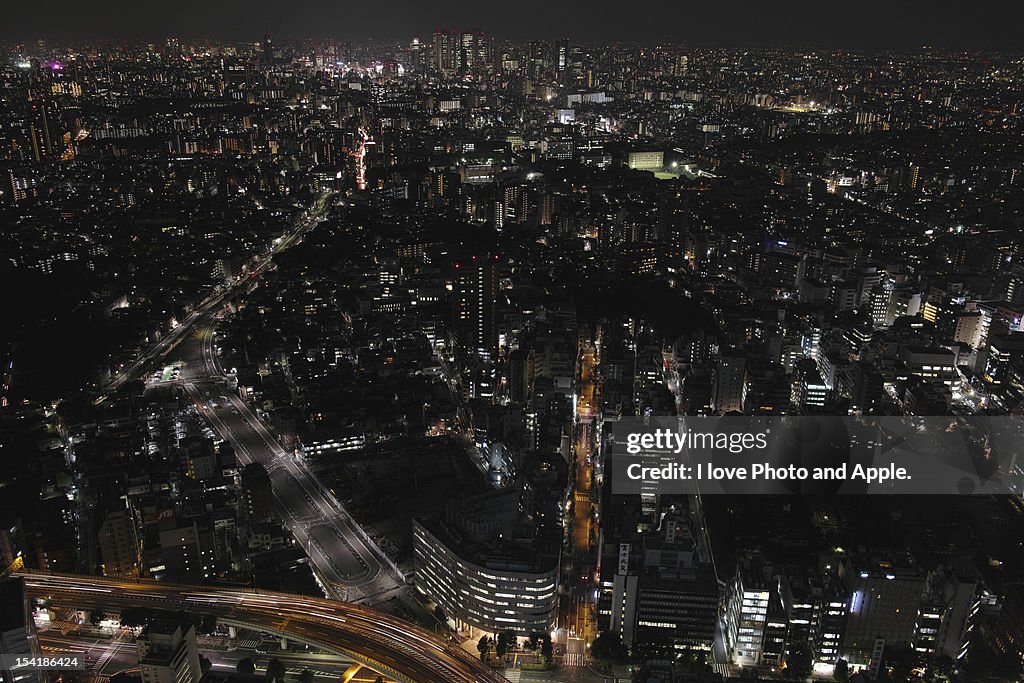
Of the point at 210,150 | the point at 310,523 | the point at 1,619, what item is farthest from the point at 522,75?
the point at 1,619

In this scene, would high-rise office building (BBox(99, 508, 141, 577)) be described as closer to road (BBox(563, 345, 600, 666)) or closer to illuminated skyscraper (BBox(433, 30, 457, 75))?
road (BBox(563, 345, 600, 666))

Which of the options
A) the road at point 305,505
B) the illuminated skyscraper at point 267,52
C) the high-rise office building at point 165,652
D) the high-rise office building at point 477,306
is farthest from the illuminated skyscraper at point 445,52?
the high-rise office building at point 165,652

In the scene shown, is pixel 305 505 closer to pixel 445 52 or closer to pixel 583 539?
pixel 583 539

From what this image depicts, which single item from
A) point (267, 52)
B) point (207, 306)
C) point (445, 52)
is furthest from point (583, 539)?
point (267, 52)

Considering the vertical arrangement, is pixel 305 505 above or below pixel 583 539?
below

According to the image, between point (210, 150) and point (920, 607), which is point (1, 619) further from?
point (210, 150)

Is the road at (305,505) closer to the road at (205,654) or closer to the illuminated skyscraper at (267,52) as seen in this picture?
the road at (205,654)
